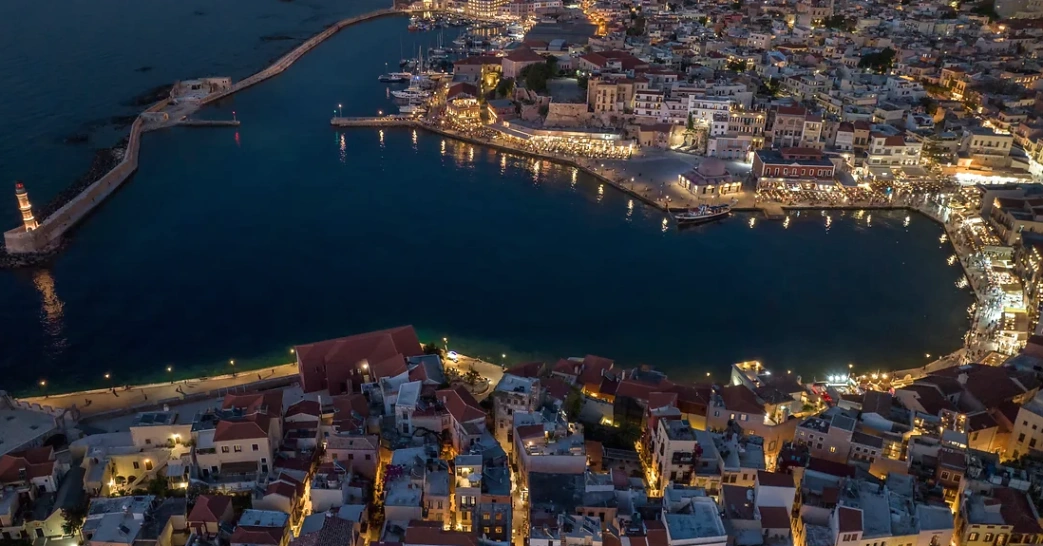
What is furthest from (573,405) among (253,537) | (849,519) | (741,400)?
(253,537)

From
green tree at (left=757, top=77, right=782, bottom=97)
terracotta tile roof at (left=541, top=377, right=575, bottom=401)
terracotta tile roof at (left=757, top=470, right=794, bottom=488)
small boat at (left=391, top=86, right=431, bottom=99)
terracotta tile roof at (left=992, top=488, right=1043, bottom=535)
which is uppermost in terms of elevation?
green tree at (left=757, top=77, right=782, bottom=97)

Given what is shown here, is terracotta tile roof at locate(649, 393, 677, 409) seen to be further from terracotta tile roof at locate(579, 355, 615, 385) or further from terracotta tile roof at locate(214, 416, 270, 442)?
terracotta tile roof at locate(214, 416, 270, 442)

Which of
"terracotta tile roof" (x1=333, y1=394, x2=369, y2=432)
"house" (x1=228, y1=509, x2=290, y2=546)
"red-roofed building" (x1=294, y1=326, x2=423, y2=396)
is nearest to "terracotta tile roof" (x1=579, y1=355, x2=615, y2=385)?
"red-roofed building" (x1=294, y1=326, x2=423, y2=396)

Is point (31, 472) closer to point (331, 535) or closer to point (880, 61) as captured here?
point (331, 535)

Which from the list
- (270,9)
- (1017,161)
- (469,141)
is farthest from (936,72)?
(270,9)

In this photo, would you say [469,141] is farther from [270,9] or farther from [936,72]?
[270,9]

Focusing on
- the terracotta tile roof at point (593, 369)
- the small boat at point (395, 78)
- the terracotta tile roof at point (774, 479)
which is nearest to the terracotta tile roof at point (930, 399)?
the terracotta tile roof at point (774, 479)

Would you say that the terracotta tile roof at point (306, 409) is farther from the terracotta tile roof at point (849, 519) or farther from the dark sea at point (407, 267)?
the terracotta tile roof at point (849, 519)
